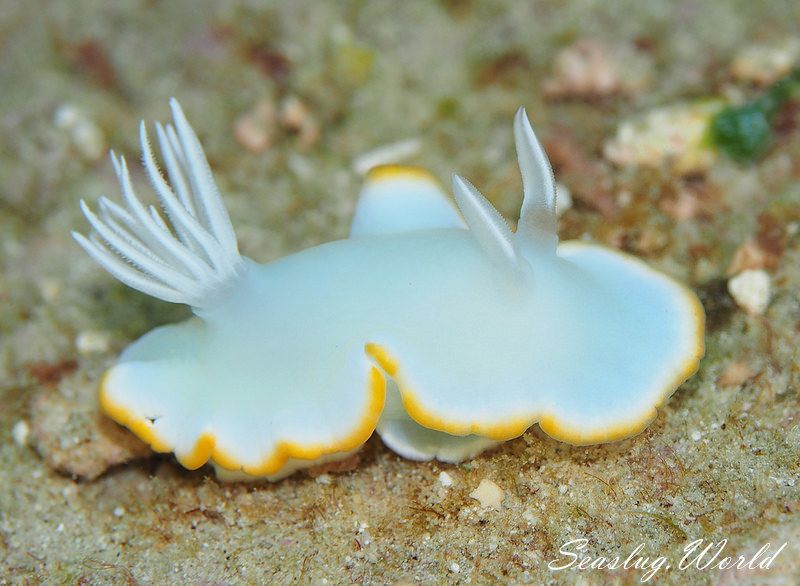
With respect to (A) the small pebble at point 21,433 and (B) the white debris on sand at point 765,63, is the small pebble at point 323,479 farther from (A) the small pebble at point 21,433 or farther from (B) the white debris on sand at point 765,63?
(B) the white debris on sand at point 765,63

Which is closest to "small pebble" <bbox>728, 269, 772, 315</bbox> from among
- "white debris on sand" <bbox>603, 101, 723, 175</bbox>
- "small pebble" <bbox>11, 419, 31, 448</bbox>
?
"white debris on sand" <bbox>603, 101, 723, 175</bbox>

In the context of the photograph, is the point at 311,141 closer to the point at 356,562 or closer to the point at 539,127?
the point at 539,127

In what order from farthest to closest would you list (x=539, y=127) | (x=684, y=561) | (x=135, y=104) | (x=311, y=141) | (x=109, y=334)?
(x=135, y=104) < (x=311, y=141) < (x=539, y=127) < (x=109, y=334) < (x=684, y=561)

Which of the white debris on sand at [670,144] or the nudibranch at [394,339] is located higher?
the nudibranch at [394,339]

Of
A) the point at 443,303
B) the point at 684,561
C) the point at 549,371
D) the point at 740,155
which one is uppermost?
the point at 443,303

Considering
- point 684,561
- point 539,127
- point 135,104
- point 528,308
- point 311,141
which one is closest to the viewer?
point 684,561

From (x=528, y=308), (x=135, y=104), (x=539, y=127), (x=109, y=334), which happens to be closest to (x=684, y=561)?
(x=528, y=308)

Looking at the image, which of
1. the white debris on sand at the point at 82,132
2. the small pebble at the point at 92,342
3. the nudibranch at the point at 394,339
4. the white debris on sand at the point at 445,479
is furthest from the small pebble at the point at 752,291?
the white debris on sand at the point at 82,132
